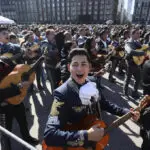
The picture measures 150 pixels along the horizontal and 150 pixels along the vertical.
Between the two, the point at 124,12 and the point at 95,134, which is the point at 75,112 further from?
the point at 124,12

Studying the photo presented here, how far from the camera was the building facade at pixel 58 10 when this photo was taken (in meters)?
102

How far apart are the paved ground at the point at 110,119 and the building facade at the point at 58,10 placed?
308 feet

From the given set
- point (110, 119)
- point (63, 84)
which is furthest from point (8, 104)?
point (110, 119)

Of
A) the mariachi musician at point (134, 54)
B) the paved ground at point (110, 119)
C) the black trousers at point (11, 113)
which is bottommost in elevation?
the paved ground at point (110, 119)

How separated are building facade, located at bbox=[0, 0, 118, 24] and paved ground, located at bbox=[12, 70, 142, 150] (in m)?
94.0

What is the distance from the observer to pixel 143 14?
348ft

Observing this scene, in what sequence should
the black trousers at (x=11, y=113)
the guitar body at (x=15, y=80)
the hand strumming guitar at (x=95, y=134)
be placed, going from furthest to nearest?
the black trousers at (x=11, y=113) → the guitar body at (x=15, y=80) → the hand strumming guitar at (x=95, y=134)

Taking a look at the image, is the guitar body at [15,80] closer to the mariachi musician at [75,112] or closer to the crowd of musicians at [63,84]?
the crowd of musicians at [63,84]

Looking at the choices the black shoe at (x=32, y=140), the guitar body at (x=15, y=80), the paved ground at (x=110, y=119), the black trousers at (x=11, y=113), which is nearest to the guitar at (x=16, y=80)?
the guitar body at (x=15, y=80)

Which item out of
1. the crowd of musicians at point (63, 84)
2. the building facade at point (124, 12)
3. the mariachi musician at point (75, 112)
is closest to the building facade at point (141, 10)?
the building facade at point (124, 12)

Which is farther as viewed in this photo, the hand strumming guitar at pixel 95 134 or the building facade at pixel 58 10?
the building facade at pixel 58 10

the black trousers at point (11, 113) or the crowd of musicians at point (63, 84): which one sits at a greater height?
Answer: the crowd of musicians at point (63, 84)

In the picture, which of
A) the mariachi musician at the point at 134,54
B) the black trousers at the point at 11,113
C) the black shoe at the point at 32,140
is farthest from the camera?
the mariachi musician at the point at 134,54

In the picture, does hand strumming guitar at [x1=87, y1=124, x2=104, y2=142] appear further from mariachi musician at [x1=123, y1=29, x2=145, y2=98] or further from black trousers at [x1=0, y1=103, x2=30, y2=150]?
mariachi musician at [x1=123, y1=29, x2=145, y2=98]
